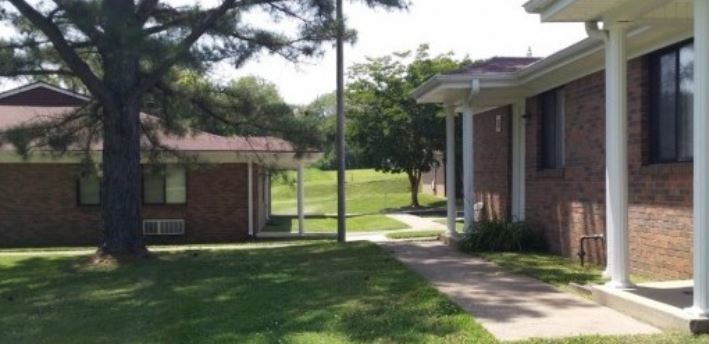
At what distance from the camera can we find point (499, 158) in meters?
15.4

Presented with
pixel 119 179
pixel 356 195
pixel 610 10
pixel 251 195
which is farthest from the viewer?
pixel 356 195

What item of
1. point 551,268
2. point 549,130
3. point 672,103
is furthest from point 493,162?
point 672,103

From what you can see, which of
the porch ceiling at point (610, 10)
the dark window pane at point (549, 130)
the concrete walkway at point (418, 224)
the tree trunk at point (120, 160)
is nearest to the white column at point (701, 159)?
the porch ceiling at point (610, 10)

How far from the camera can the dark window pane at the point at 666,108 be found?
28.7 ft

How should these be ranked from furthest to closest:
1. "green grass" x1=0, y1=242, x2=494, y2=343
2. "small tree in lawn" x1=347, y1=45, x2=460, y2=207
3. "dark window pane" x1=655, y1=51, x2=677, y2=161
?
1. "small tree in lawn" x1=347, y1=45, x2=460, y2=207
2. "dark window pane" x1=655, y1=51, x2=677, y2=161
3. "green grass" x1=0, y1=242, x2=494, y2=343

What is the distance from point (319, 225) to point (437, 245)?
45.9ft

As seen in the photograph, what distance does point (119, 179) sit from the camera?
44.0 ft

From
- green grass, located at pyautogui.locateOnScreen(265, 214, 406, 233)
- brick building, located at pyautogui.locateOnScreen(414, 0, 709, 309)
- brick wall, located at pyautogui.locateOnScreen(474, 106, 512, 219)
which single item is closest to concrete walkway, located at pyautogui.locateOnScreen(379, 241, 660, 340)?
brick building, located at pyautogui.locateOnScreen(414, 0, 709, 309)

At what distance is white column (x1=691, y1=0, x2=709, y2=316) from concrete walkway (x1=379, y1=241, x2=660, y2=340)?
0.55 m

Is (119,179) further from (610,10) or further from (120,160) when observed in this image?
(610,10)

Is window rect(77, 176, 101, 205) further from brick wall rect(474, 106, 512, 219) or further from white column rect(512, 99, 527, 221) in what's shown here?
white column rect(512, 99, 527, 221)

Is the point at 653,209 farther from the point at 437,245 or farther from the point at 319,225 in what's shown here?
the point at 319,225

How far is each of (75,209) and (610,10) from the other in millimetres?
17063

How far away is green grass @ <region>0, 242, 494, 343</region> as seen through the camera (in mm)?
6684
